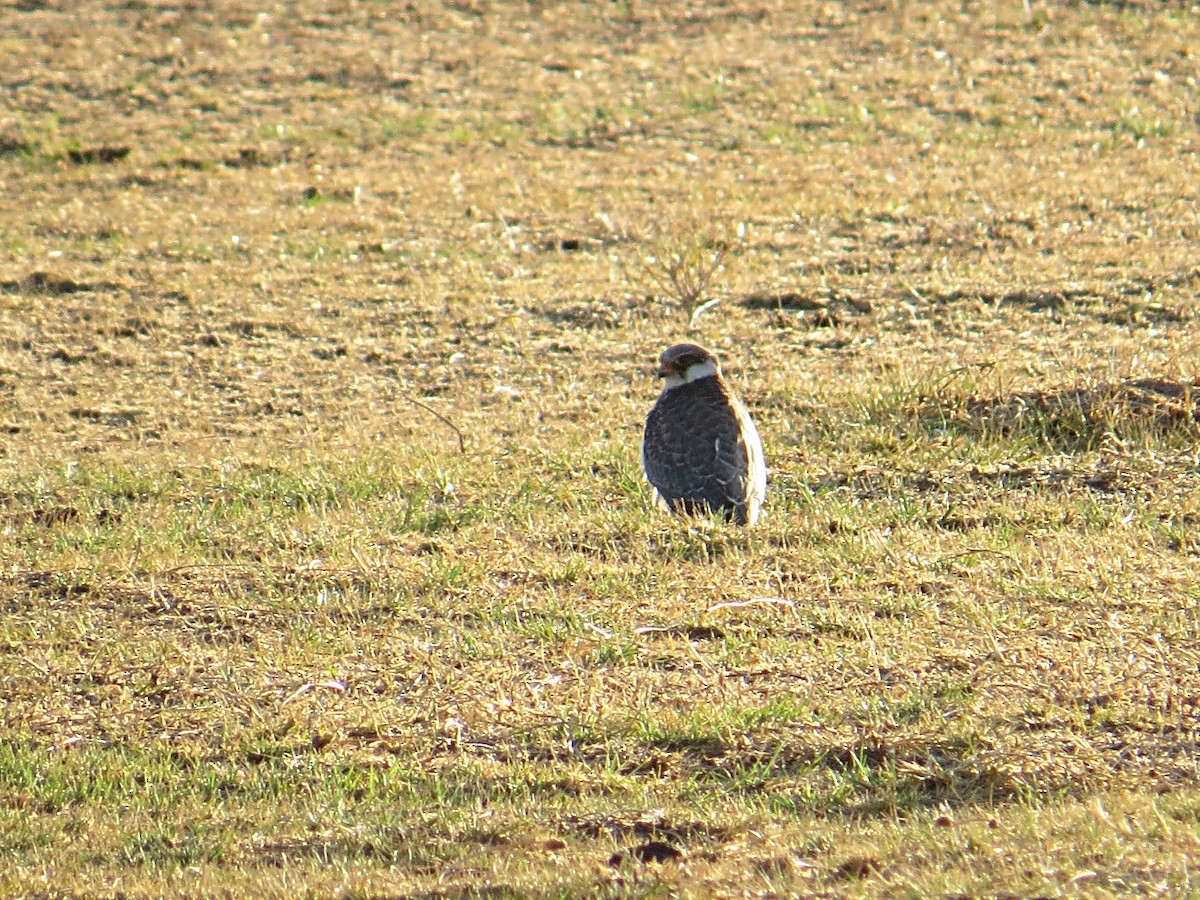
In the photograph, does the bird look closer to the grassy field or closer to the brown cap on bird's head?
the brown cap on bird's head

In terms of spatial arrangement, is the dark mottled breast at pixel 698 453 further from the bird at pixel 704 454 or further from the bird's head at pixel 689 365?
the bird's head at pixel 689 365

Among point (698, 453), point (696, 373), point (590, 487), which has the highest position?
point (696, 373)

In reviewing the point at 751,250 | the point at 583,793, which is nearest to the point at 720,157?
the point at 751,250

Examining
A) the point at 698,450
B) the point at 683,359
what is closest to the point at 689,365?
the point at 683,359

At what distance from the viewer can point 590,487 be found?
8977 mm

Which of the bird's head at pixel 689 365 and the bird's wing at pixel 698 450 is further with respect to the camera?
the bird's head at pixel 689 365

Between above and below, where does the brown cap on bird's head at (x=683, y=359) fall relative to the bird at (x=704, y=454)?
above

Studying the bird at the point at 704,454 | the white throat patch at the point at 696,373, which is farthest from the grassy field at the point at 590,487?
the white throat patch at the point at 696,373

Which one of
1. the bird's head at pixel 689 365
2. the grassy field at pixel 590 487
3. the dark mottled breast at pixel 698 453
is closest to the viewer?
the grassy field at pixel 590 487

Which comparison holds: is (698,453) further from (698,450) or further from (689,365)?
(689,365)

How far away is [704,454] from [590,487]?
0.93m

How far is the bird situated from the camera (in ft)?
26.8

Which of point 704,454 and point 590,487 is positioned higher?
point 704,454

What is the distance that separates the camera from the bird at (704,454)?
818 cm
